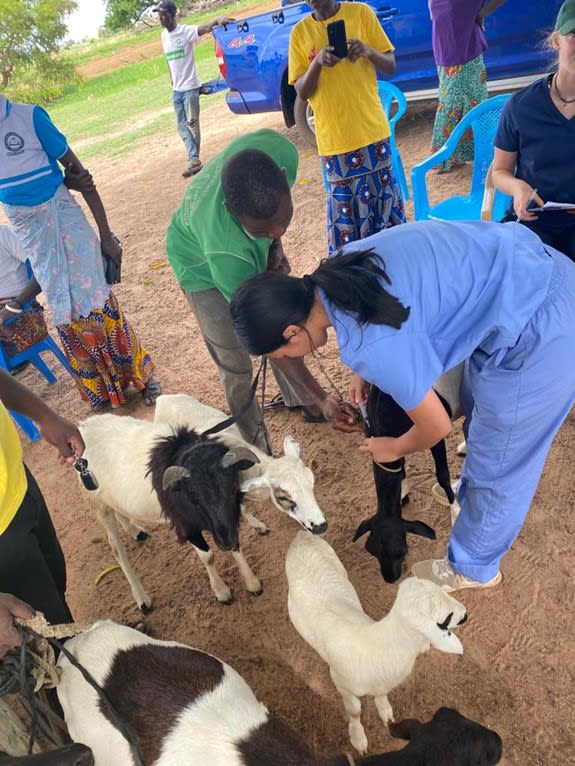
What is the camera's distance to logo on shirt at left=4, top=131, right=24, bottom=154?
3756 mm

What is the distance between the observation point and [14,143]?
378cm

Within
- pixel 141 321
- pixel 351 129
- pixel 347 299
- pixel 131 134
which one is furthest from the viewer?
pixel 131 134

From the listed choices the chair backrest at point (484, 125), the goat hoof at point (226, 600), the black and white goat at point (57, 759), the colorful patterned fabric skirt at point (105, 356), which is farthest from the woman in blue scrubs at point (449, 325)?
the colorful patterned fabric skirt at point (105, 356)

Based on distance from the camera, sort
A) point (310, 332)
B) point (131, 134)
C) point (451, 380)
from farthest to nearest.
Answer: point (131, 134) → point (451, 380) → point (310, 332)

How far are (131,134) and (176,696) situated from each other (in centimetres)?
1517

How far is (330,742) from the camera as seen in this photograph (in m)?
2.62

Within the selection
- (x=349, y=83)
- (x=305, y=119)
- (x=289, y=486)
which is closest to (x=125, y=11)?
(x=305, y=119)

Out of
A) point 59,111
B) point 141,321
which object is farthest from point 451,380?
point 59,111

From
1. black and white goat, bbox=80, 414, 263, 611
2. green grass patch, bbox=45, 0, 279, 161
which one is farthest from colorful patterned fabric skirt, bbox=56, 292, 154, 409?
green grass patch, bbox=45, 0, 279, 161

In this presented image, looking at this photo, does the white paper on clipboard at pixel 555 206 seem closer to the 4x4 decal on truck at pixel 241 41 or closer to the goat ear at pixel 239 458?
the goat ear at pixel 239 458

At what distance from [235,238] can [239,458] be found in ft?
3.63

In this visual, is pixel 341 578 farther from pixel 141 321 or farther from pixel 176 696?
pixel 141 321

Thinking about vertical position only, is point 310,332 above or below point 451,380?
above

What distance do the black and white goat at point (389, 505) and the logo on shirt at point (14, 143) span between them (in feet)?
9.87
